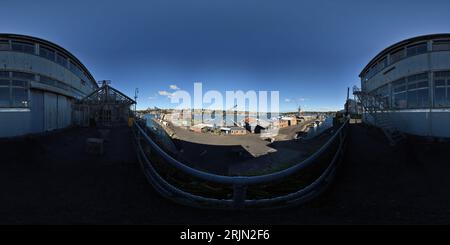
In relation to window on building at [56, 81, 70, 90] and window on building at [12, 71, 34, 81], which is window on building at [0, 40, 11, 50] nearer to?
window on building at [12, 71, 34, 81]

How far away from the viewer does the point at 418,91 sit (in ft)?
40.0

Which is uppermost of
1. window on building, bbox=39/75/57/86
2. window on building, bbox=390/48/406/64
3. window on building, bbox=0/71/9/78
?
window on building, bbox=390/48/406/64

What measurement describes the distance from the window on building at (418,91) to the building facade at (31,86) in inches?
997

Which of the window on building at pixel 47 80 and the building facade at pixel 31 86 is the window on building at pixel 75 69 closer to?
the building facade at pixel 31 86

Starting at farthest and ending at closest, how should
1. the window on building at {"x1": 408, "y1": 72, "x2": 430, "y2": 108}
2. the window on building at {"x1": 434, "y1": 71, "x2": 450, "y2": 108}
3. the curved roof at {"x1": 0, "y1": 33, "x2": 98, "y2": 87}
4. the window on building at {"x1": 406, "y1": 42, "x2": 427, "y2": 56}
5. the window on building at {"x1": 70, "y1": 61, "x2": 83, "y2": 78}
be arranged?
the window on building at {"x1": 70, "y1": 61, "x2": 83, "y2": 78} < the curved roof at {"x1": 0, "y1": 33, "x2": 98, "y2": 87} < the window on building at {"x1": 406, "y1": 42, "x2": 427, "y2": 56} < the window on building at {"x1": 408, "y1": 72, "x2": 430, "y2": 108} < the window on building at {"x1": 434, "y1": 71, "x2": 450, "y2": 108}

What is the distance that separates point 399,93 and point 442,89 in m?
2.52

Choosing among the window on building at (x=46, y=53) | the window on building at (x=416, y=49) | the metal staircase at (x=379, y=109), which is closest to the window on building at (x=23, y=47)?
the window on building at (x=46, y=53)

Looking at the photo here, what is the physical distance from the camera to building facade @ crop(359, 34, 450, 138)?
36.5 ft

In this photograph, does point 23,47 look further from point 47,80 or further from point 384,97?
point 384,97

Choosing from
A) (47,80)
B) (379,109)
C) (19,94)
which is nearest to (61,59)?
(47,80)

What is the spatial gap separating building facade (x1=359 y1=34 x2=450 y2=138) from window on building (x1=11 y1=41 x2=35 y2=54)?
2633 cm

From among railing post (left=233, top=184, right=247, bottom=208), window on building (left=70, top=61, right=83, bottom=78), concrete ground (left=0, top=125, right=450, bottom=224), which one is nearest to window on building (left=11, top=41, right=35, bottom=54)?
window on building (left=70, top=61, right=83, bottom=78)

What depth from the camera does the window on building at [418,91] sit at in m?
11.8

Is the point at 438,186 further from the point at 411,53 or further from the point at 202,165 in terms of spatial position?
the point at 411,53
